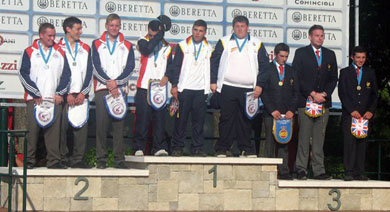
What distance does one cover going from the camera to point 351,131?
16.2 m

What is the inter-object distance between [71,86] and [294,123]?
3.88 m

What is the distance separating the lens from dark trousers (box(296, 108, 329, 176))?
52.6 feet

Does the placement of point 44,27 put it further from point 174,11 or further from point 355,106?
point 355,106

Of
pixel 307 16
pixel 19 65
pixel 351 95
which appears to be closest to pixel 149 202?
pixel 19 65

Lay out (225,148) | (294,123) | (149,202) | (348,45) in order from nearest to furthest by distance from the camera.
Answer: (149,202) < (225,148) < (294,123) < (348,45)

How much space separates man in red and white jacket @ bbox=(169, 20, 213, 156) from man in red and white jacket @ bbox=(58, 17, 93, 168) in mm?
1378

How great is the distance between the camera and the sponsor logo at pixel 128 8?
656 inches

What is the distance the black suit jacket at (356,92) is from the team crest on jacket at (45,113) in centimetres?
472

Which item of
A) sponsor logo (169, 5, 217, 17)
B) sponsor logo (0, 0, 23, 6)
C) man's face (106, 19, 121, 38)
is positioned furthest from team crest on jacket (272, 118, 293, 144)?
sponsor logo (0, 0, 23, 6)

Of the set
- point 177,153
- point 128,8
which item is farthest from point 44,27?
point 177,153

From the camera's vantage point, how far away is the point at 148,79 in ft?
51.8

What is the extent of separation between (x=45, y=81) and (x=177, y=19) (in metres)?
2.92

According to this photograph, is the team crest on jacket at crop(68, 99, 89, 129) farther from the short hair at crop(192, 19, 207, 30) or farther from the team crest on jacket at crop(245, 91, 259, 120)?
the team crest on jacket at crop(245, 91, 259, 120)

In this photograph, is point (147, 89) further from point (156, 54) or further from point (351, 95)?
point (351, 95)
